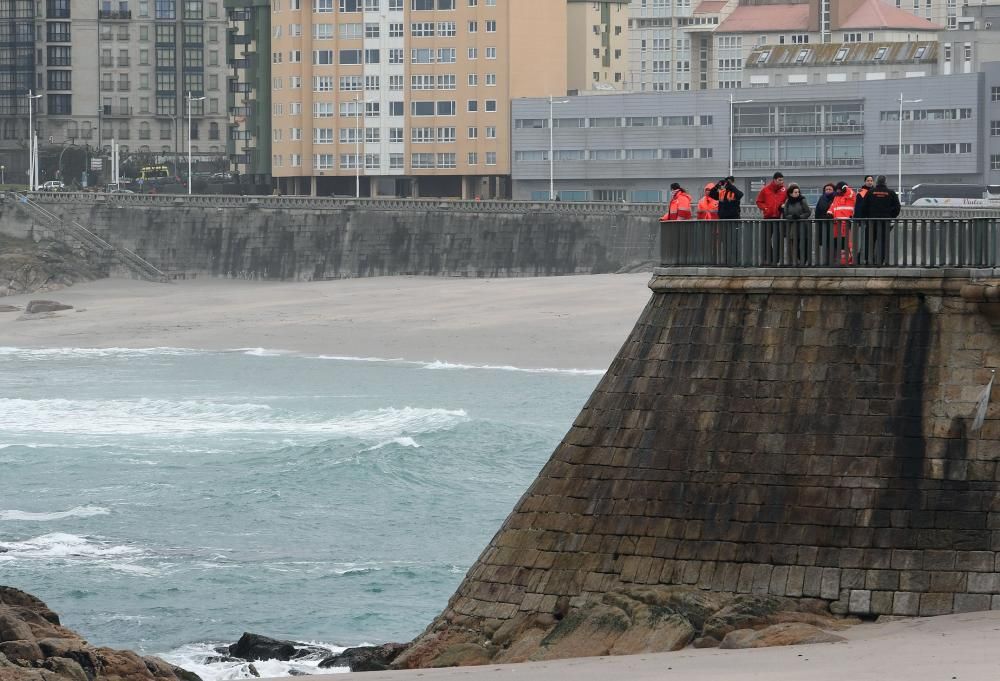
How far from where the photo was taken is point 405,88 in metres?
127

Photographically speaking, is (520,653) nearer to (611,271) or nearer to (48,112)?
(611,271)

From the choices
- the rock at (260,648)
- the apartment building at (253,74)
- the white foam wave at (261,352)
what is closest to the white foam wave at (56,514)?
the rock at (260,648)

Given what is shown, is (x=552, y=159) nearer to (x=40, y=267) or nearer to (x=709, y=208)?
(x=40, y=267)

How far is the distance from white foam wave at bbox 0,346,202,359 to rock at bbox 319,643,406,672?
51993 mm

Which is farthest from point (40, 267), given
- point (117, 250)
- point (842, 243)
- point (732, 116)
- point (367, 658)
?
point (842, 243)

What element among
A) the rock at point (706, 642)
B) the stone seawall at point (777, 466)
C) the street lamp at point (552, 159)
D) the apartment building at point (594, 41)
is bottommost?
the rock at point (706, 642)

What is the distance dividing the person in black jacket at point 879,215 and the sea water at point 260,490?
1002cm

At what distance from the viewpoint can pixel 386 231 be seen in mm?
109750

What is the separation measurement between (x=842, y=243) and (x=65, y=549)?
19.8 meters

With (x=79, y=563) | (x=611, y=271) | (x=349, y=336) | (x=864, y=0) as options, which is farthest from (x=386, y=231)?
(x=79, y=563)

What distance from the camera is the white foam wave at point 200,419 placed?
167 ft

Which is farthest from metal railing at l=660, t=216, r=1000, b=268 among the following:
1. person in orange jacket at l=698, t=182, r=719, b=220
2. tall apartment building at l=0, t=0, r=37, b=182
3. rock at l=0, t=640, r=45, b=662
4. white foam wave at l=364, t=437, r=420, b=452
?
tall apartment building at l=0, t=0, r=37, b=182

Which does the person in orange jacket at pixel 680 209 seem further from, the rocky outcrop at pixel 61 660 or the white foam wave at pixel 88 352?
the white foam wave at pixel 88 352

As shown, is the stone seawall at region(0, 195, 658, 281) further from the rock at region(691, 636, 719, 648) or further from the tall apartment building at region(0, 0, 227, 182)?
the rock at region(691, 636, 719, 648)
